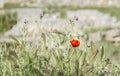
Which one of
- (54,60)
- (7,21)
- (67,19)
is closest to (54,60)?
(54,60)

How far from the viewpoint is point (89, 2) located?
87.5 ft

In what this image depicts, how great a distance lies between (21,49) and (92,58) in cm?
92

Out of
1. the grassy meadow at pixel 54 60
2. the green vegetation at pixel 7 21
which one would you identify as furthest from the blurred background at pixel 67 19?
the grassy meadow at pixel 54 60

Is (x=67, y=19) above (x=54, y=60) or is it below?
above

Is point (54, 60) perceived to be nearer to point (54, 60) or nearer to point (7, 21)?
point (54, 60)

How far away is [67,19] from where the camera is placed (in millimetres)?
7207

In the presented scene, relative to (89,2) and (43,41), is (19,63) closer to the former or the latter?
(43,41)

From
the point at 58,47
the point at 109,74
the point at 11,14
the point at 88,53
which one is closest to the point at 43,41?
the point at 58,47

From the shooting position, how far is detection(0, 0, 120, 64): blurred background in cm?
909

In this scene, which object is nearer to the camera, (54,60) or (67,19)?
(54,60)

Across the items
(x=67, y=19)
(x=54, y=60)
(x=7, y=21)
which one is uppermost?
(x=67, y=19)

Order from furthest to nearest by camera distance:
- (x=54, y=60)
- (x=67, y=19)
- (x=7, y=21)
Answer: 1. (x=7, y=21)
2. (x=67, y=19)
3. (x=54, y=60)

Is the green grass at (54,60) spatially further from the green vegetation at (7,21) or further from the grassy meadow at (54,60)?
the green vegetation at (7,21)

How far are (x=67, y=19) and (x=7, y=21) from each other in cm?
905
